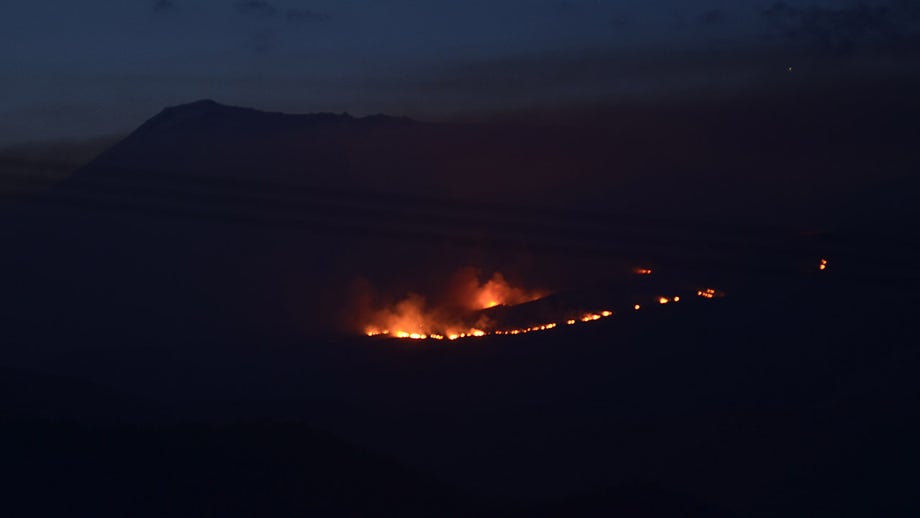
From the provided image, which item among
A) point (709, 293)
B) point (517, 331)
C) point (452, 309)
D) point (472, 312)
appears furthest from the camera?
point (452, 309)

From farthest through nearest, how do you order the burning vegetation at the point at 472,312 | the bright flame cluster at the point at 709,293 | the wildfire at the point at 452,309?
the wildfire at the point at 452,309, the bright flame cluster at the point at 709,293, the burning vegetation at the point at 472,312

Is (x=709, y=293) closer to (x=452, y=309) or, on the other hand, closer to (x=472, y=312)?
(x=472, y=312)

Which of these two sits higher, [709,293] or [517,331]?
[709,293]

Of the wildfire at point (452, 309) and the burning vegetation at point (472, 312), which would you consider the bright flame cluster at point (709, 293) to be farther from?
the wildfire at point (452, 309)

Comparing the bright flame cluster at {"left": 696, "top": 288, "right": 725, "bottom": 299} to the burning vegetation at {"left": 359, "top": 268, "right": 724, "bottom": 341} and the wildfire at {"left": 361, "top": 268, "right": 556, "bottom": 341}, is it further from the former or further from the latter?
the wildfire at {"left": 361, "top": 268, "right": 556, "bottom": 341}

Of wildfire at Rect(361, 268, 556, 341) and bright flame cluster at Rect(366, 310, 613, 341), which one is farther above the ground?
wildfire at Rect(361, 268, 556, 341)

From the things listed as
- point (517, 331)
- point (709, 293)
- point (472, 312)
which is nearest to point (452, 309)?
point (472, 312)

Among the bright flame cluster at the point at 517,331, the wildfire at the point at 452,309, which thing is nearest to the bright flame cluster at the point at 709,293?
the bright flame cluster at the point at 517,331

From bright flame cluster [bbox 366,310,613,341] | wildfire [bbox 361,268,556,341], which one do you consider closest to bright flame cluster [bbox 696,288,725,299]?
bright flame cluster [bbox 366,310,613,341]

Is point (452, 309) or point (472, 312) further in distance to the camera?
point (452, 309)

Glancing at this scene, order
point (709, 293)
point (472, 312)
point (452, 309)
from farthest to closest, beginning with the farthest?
point (452, 309)
point (472, 312)
point (709, 293)

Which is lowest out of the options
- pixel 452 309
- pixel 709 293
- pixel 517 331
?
pixel 517 331
